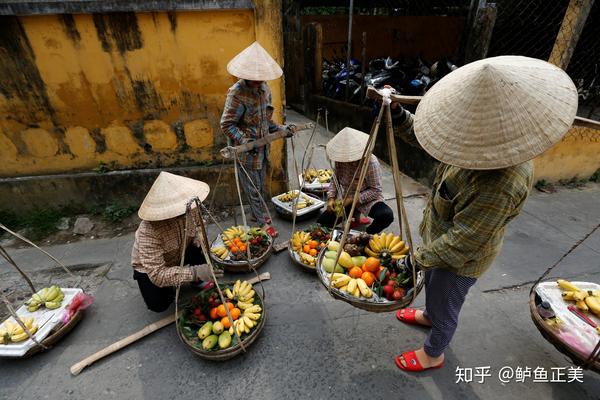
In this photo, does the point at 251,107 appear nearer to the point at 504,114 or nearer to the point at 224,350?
the point at 224,350

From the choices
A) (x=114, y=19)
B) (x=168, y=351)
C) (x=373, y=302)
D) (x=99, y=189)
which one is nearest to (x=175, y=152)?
(x=99, y=189)

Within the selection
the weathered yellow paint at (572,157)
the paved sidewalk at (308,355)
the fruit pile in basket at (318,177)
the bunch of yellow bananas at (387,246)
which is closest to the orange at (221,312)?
the paved sidewalk at (308,355)

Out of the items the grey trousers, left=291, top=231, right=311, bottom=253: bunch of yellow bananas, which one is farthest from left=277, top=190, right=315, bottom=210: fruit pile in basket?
left=291, top=231, right=311, bottom=253: bunch of yellow bananas

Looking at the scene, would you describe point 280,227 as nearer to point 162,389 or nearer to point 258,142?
point 258,142

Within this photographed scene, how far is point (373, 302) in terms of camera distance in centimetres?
214

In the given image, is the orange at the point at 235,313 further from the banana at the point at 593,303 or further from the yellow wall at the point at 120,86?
the banana at the point at 593,303

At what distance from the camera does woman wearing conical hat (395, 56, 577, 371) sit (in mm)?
1408

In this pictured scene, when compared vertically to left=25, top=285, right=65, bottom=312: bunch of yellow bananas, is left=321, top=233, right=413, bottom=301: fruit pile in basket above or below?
above

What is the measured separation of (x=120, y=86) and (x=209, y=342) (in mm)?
3922

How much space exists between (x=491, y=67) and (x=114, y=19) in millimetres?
4679

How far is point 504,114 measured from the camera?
1.42 m

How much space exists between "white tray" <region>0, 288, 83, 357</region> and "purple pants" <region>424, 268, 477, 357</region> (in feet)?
11.4

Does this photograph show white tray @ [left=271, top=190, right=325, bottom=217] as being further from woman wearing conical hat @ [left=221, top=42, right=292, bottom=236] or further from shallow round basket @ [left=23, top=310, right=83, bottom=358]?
shallow round basket @ [left=23, top=310, right=83, bottom=358]

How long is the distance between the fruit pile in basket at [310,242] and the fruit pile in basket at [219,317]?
809mm
